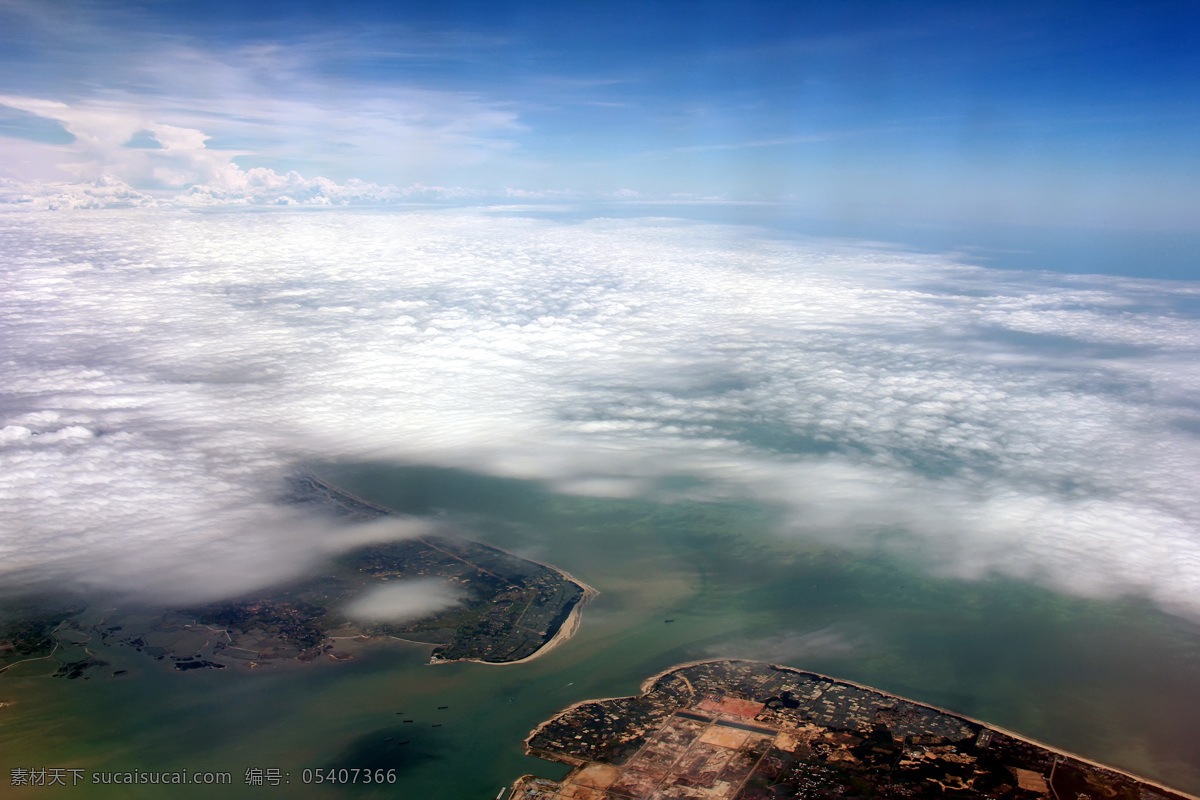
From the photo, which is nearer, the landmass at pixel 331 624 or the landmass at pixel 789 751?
the landmass at pixel 789 751

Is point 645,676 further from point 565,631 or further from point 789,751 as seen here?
point 789,751

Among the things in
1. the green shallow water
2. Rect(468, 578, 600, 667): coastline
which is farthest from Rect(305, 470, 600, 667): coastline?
the green shallow water

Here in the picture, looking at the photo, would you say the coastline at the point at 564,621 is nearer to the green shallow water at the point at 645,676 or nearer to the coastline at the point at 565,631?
the coastline at the point at 565,631

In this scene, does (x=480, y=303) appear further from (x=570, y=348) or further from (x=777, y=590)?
→ (x=777, y=590)

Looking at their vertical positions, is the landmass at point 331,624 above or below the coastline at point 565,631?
above

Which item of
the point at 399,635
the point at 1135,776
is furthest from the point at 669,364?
the point at 1135,776

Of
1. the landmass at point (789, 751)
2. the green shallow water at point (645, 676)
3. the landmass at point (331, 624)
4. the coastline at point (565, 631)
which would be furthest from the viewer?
the coastline at point (565, 631)

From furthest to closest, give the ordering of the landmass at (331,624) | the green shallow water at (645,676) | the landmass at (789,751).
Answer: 1. the landmass at (331,624)
2. the green shallow water at (645,676)
3. the landmass at (789,751)

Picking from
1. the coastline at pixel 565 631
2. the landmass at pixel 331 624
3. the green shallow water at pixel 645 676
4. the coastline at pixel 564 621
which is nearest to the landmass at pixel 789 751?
the green shallow water at pixel 645 676
